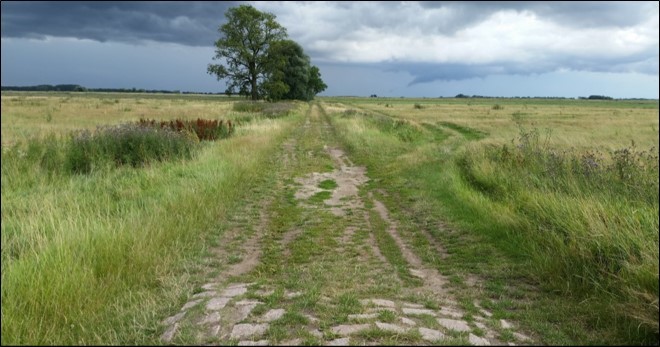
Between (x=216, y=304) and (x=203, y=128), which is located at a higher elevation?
(x=203, y=128)

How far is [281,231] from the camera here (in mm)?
7316

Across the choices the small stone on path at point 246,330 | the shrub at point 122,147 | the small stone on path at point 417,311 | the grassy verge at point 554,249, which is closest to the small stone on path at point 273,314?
the small stone on path at point 246,330

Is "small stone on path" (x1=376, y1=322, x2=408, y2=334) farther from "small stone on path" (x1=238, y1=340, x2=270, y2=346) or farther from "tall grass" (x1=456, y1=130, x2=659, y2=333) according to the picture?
"tall grass" (x1=456, y1=130, x2=659, y2=333)

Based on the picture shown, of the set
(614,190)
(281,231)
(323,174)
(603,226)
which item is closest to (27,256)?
(281,231)

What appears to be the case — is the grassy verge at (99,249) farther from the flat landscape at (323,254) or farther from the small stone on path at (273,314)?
the small stone on path at (273,314)

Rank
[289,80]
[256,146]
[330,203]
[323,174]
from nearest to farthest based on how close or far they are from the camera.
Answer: [330,203]
[323,174]
[256,146]
[289,80]

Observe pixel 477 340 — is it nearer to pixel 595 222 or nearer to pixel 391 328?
pixel 391 328

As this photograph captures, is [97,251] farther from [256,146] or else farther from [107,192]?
[256,146]

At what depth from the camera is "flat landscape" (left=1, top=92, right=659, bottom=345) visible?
3.77 m

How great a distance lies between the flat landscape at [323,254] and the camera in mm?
3770

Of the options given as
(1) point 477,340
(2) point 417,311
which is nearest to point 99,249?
(2) point 417,311

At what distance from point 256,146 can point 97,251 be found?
37.5ft

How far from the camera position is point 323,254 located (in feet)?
20.2

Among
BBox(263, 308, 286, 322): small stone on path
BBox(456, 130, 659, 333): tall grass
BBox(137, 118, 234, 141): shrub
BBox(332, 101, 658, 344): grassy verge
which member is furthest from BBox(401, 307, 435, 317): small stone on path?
BBox(137, 118, 234, 141): shrub
